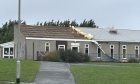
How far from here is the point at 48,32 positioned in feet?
210

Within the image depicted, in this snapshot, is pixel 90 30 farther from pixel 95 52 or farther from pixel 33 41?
pixel 33 41

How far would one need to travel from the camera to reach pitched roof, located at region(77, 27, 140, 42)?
6681 centimetres

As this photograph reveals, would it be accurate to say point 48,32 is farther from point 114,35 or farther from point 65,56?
point 114,35

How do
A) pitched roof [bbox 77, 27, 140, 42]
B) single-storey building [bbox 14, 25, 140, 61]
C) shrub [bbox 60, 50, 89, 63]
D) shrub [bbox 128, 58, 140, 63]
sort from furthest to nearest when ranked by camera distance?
pitched roof [bbox 77, 27, 140, 42], shrub [bbox 128, 58, 140, 63], single-storey building [bbox 14, 25, 140, 61], shrub [bbox 60, 50, 89, 63]

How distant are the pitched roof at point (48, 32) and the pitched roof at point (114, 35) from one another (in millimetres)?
2696

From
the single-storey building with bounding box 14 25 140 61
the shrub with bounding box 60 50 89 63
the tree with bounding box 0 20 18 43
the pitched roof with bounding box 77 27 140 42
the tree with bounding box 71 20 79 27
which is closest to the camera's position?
the shrub with bounding box 60 50 89 63

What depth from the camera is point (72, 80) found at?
2688 centimetres

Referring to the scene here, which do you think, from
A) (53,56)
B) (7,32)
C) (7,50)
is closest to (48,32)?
(7,50)

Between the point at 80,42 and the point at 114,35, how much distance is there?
23.1 feet

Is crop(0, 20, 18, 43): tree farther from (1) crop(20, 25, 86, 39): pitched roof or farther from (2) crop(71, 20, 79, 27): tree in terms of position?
(1) crop(20, 25, 86, 39): pitched roof

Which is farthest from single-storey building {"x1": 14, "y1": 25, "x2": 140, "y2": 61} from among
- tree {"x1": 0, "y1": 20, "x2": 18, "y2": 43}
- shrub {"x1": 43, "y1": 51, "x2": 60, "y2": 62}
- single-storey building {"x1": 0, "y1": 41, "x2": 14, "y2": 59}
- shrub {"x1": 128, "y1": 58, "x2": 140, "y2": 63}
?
tree {"x1": 0, "y1": 20, "x2": 18, "y2": 43}

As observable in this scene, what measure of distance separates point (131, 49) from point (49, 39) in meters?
13.0

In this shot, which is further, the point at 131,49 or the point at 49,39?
the point at 131,49

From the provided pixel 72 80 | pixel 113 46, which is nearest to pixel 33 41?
pixel 113 46
